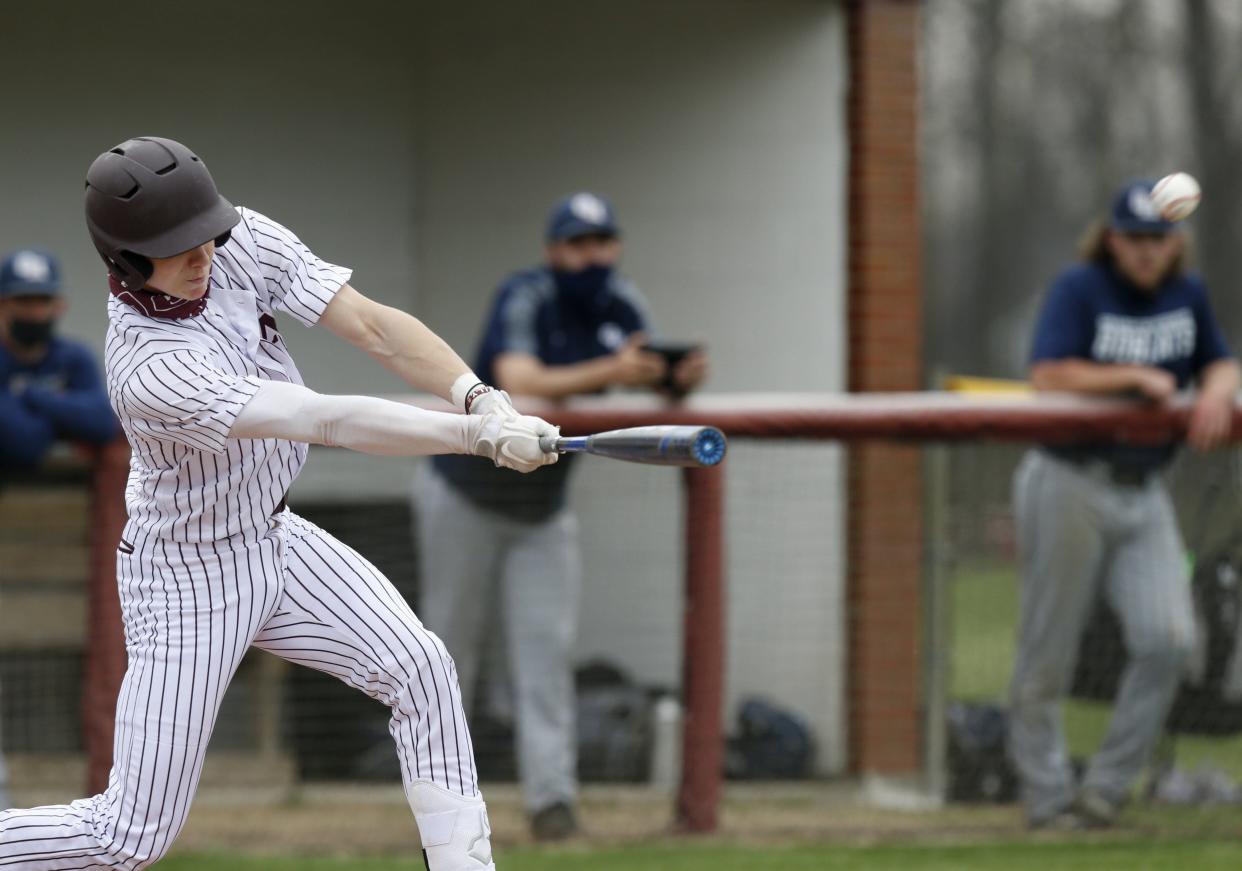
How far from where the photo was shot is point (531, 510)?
6.10 metres

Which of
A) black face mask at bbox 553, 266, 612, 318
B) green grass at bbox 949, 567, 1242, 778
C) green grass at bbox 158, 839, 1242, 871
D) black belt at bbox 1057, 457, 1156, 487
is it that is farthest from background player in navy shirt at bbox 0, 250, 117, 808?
black belt at bbox 1057, 457, 1156, 487

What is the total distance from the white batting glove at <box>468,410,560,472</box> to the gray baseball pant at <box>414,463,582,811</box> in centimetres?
266

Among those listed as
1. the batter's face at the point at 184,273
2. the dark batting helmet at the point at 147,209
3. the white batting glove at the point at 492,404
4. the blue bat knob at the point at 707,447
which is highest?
the dark batting helmet at the point at 147,209

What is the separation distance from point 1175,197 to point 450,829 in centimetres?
257

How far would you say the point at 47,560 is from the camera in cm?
617

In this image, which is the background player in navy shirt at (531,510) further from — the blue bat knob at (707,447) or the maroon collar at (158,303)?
the blue bat knob at (707,447)

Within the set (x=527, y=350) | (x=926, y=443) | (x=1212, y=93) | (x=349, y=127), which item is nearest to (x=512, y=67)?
(x=349, y=127)

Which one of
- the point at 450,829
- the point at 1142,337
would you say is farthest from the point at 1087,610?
the point at 450,829

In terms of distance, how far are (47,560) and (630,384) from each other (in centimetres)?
207

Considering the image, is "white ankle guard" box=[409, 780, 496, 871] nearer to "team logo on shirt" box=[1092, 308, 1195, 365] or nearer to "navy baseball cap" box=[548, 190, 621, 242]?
"navy baseball cap" box=[548, 190, 621, 242]

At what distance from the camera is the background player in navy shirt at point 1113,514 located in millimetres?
5895

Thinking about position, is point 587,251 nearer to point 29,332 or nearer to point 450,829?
point 29,332

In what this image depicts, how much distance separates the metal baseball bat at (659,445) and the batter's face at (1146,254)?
307 centimetres

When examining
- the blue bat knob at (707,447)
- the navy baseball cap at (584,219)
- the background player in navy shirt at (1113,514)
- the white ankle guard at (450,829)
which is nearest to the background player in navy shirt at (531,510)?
the navy baseball cap at (584,219)
